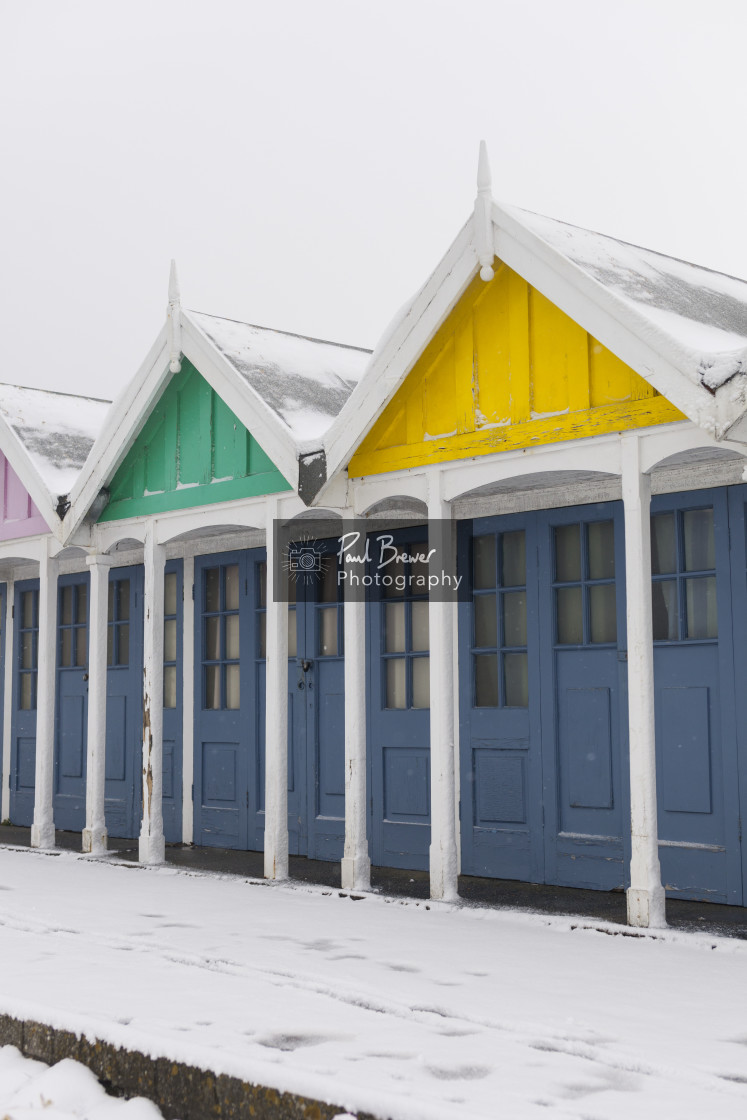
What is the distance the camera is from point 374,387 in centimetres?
740

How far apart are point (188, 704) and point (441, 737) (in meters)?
3.66

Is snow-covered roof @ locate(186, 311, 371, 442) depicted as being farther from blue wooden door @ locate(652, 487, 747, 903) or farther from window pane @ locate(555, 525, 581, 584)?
blue wooden door @ locate(652, 487, 747, 903)

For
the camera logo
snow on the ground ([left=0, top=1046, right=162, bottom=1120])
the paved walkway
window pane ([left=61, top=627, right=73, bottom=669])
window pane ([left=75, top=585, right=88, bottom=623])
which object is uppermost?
the camera logo

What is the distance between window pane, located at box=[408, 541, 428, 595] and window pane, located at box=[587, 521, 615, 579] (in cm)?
137

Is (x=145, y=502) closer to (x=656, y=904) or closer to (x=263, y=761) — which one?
(x=263, y=761)

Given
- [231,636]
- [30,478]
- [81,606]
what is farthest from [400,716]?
[81,606]

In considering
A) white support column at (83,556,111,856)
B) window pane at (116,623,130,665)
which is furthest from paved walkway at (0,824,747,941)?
window pane at (116,623,130,665)

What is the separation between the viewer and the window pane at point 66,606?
11672 mm

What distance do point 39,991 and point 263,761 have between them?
4830mm

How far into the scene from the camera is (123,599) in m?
11.1

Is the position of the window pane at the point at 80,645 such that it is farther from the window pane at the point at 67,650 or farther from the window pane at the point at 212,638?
the window pane at the point at 212,638

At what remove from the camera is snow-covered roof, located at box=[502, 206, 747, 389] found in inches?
226

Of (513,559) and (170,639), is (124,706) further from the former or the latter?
(513,559)

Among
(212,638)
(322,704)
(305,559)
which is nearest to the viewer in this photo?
(322,704)
